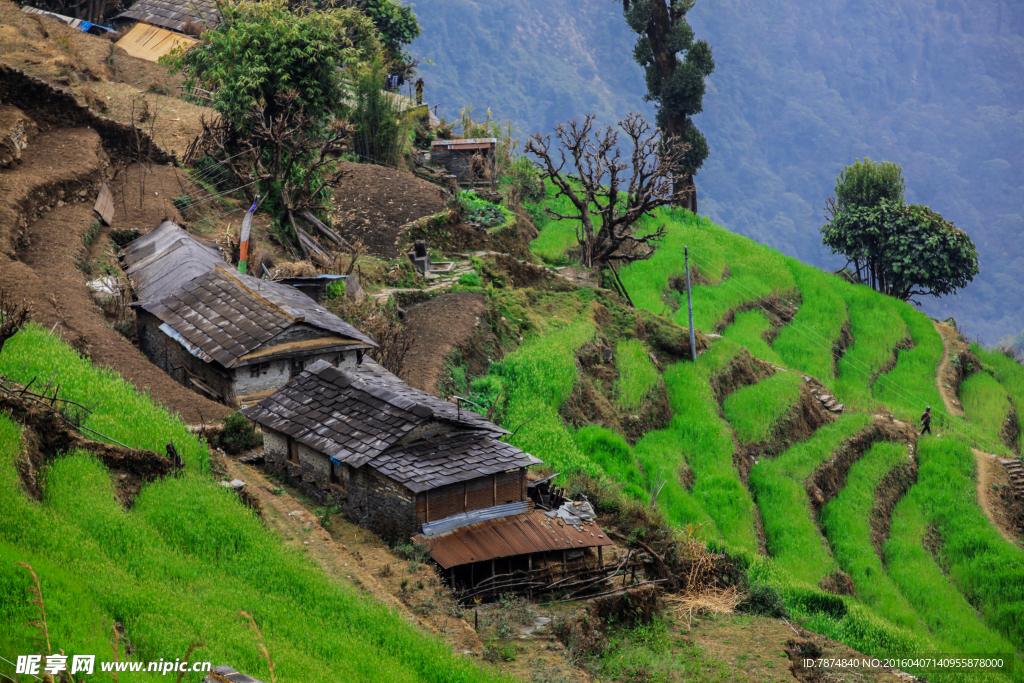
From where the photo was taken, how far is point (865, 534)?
25.4 meters

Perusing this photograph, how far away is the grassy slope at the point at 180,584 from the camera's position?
331 inches

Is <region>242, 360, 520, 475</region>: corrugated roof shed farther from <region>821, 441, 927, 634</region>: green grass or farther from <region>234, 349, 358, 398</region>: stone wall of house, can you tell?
<region>821, 441, 927, 634</region>: green grass

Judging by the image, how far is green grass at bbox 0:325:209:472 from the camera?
13.4 m

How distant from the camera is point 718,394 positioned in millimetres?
30797

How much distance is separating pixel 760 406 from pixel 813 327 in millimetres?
11866

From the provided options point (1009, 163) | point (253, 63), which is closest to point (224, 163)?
point (253, 63)

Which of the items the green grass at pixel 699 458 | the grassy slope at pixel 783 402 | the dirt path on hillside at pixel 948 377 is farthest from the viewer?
the dirt path on hillside at pixel 948 377

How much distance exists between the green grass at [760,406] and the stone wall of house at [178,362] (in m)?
18.1

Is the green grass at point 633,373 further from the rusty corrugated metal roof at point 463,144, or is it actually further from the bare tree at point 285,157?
the rusty corrugated metal roof at point 463,144

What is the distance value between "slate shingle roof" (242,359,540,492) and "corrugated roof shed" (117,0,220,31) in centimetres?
3293

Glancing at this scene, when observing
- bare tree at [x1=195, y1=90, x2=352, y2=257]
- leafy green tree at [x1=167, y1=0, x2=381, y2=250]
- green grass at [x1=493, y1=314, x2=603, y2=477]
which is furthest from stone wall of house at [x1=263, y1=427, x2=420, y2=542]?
leafy green tree at [x1=167, y1=0, x2=381, y2=250]

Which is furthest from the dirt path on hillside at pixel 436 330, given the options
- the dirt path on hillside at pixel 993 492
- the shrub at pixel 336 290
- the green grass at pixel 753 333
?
the dirt path on hillside at pixel 993 492

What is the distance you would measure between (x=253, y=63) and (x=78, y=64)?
852 cm

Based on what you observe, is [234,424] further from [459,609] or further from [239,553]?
[459,609]
